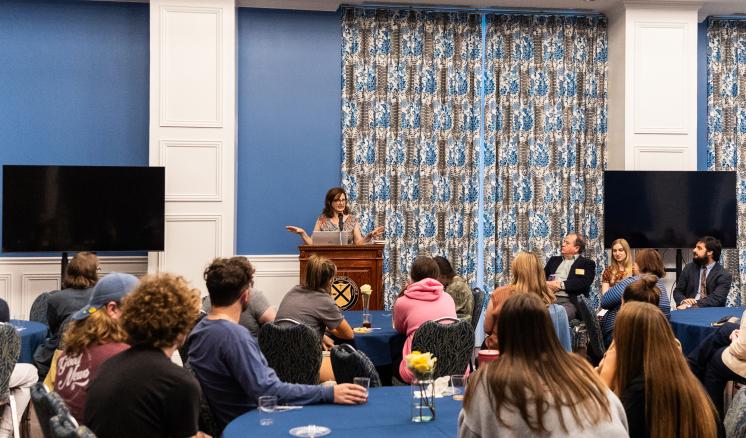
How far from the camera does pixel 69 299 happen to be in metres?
5.12

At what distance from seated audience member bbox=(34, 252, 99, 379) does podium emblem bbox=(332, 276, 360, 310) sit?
2.19 m

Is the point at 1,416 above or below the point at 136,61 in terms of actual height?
below

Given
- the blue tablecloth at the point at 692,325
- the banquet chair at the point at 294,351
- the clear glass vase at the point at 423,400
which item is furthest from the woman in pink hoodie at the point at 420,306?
the clear glass vase at the point at 423,400

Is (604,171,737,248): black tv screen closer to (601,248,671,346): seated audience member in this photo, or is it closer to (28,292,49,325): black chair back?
(601,248,671,346): seated audience member

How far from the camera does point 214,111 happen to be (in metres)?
8.08

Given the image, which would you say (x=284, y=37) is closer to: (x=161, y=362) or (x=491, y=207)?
(x=491, y=207)

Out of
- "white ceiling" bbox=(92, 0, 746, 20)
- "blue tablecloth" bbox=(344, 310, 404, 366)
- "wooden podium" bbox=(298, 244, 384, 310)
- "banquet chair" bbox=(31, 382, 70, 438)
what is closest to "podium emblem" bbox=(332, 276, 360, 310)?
"wooden podium" bbox=(298, 244, 384, 310)

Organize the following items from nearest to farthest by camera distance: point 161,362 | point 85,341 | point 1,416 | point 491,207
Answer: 1. point 161,362
2. point 85,341
3. point 1,416
4. point 491,207

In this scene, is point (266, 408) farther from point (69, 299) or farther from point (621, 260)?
point (621, 260)

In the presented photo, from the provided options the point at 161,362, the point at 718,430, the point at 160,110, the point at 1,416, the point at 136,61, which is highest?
the point at 136,61

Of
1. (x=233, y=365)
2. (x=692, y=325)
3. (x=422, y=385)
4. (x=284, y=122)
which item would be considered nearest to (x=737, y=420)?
(x=422, y=385)

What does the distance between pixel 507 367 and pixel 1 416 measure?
13.5 feet

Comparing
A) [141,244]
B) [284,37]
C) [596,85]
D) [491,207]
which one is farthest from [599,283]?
[141,244]

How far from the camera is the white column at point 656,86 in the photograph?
8.73 metres
